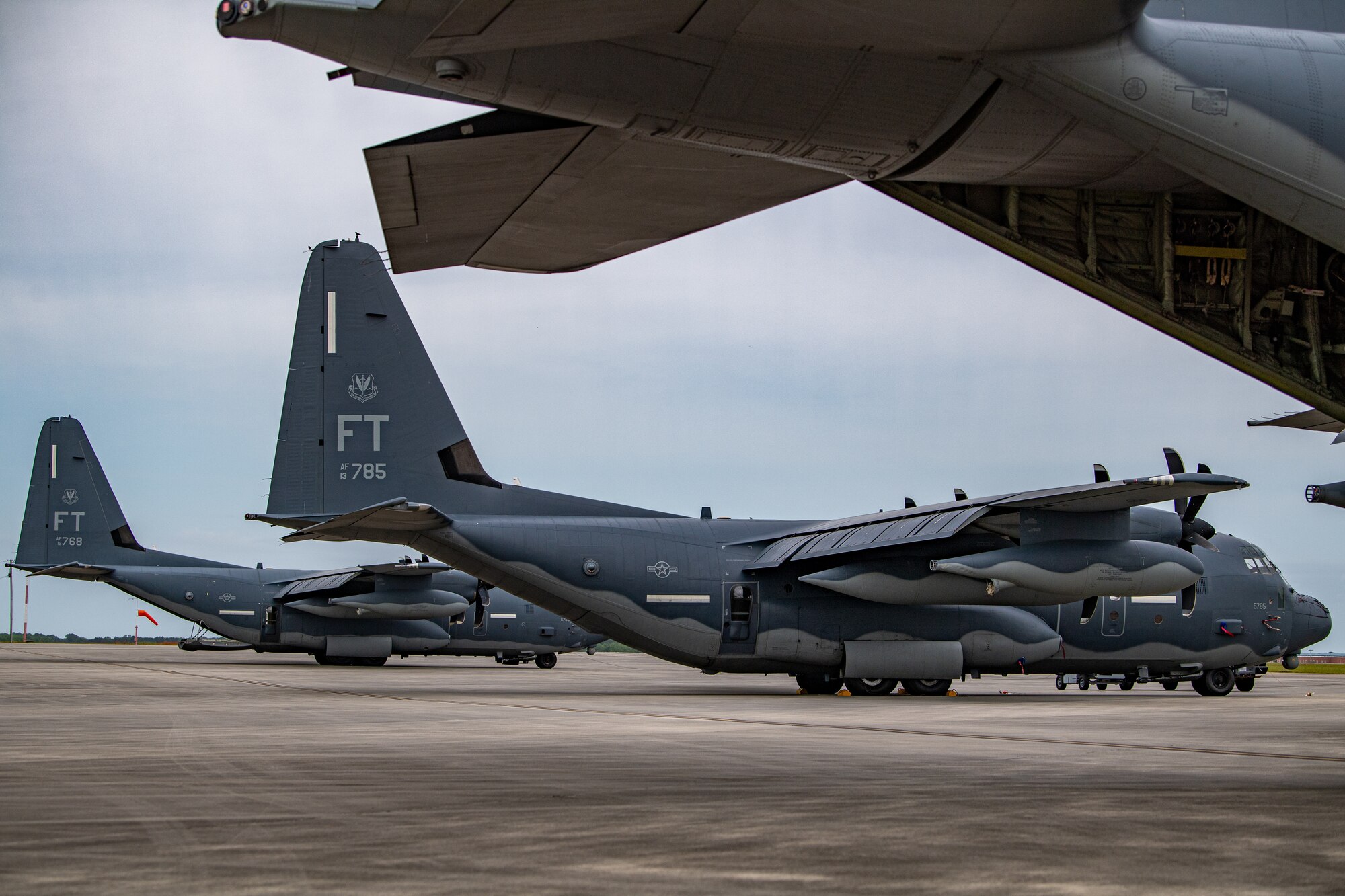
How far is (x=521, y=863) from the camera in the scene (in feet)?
18.4

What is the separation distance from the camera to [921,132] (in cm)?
777

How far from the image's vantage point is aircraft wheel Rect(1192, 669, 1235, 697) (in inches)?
1072

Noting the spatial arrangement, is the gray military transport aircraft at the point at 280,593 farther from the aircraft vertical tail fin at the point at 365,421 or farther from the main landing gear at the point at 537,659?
the aircraft vertical tail fin at the point at 365,421

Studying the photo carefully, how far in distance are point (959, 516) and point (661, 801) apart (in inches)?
573

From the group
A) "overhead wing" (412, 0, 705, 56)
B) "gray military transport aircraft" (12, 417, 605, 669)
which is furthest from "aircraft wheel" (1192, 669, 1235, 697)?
"overhead wing" (412, 0, 705, 56)

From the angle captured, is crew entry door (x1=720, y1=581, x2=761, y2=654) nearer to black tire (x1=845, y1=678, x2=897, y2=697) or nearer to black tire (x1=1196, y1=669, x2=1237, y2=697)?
black tire (x1=845, y1=678, x2=897, y2=697)

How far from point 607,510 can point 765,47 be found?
1821 centimetres

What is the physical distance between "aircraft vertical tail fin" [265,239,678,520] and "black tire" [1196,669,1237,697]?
13.6 m

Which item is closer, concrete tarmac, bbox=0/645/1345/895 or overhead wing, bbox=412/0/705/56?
concrete tarmac, bbox=0/645/1345/895

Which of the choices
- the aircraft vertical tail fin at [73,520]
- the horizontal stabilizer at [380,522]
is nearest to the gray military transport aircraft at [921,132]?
the horizontal stabilizer at [380,522]

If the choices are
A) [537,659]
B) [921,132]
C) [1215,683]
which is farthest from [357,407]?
[537,659]

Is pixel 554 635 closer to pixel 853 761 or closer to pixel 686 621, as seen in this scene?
pixel 686 621

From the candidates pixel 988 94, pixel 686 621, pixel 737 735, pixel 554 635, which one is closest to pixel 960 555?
pixel 686 621

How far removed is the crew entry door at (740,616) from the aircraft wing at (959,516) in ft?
1.71
